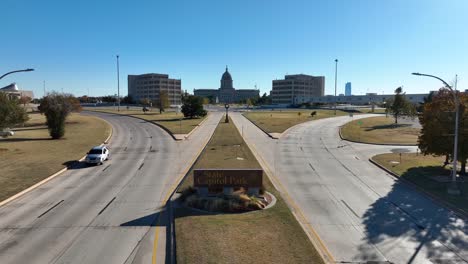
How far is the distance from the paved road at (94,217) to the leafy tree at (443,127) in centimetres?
1931

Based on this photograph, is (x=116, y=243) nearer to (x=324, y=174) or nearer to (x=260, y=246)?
(x=260, y=246)

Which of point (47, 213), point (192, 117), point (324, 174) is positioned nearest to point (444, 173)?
point (324, 174)

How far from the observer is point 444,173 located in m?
26.4

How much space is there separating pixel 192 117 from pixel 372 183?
60.5 metres

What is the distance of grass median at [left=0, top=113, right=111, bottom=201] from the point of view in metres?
23.6

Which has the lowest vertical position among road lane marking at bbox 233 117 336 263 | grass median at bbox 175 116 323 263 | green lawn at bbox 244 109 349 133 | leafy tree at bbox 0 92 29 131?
road lane marking at bbox 233 117 336 263

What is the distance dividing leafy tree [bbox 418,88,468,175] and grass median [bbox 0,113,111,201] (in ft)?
95.3

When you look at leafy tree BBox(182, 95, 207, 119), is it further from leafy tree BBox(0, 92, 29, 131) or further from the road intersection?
the road intersection

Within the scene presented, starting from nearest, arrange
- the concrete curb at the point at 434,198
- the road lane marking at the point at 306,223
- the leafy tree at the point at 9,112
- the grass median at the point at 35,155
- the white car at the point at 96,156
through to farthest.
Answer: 1. the road lane marking at the point at 306,223
2. the concrete curb at the point at 434,198
3. the grass median at the point at 35,155
4. the white car at the point at 96,156
5. the leafy tree at the point at 9,112

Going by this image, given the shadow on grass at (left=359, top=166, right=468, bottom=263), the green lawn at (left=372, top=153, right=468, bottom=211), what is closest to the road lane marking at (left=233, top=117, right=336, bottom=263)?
the shadow on grass at (left=359, top=166, right=468, bottom=263)

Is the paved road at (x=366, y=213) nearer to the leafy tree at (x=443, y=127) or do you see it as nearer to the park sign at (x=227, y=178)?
the park sign at (x=227, y=178)

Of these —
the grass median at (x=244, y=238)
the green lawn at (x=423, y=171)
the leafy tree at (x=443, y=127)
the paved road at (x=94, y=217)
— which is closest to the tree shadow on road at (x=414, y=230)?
the green lawn at (x=423, y=171)

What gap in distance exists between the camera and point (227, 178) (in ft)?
62.2

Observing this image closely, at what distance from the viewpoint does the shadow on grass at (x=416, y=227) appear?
42.8 ft
